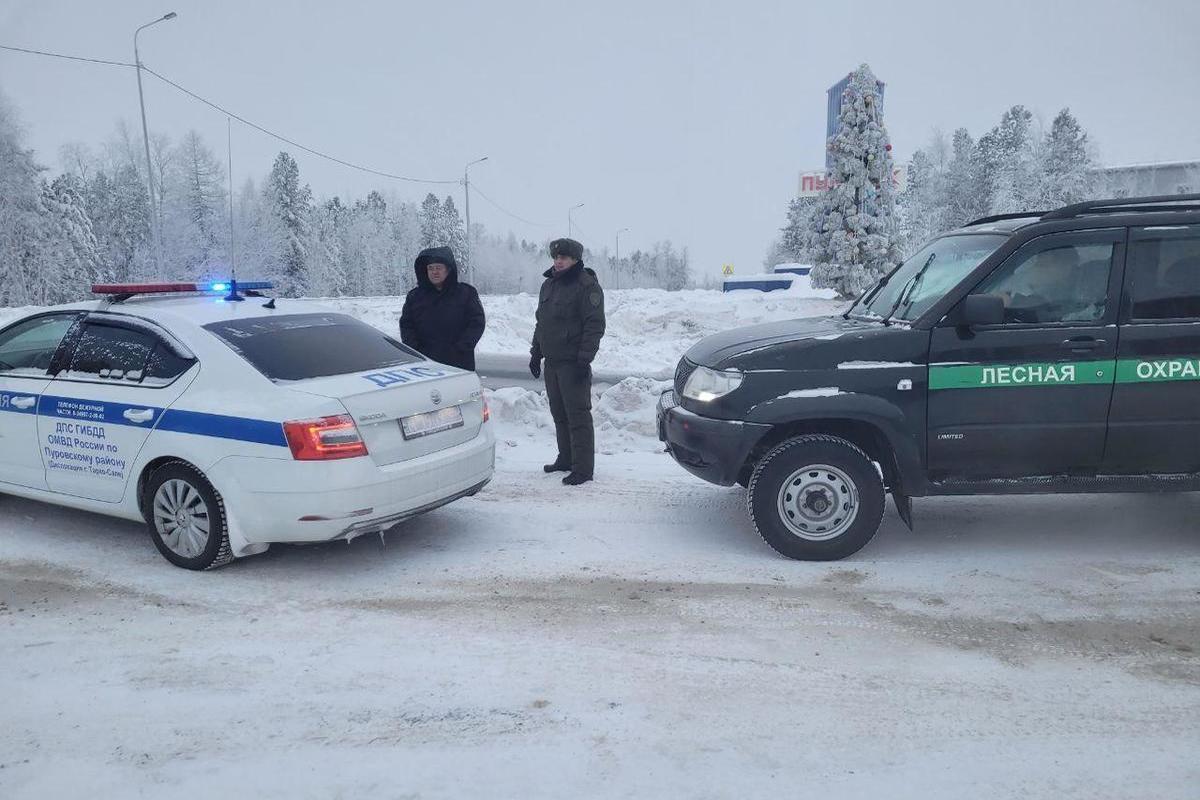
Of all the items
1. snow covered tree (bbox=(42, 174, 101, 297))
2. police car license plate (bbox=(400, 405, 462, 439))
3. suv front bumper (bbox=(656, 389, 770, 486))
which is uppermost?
snow covered tree (bbox=(42, 174, 101, 297))

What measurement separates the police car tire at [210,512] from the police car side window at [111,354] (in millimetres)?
645

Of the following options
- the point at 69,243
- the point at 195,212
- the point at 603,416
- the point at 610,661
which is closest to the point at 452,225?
the point at 195,212

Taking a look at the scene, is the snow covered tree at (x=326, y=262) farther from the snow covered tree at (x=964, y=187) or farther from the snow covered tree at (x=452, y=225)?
the snow covered tree at (x=964, y=187)

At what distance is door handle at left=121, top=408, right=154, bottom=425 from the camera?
16.0 ft

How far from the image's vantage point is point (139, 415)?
4902 millimetres

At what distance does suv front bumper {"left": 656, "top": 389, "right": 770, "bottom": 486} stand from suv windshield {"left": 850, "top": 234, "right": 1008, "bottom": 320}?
128 cm

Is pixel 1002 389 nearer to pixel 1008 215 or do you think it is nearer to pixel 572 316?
pixel 1008 215

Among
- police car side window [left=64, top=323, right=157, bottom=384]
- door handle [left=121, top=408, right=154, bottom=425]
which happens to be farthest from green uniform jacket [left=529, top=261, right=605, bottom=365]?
door handle [left=121, top=408, right=154, bottom=425]

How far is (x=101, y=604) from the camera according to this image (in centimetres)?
445

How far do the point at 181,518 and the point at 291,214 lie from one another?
65780mm

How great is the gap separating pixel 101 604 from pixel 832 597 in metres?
3.94

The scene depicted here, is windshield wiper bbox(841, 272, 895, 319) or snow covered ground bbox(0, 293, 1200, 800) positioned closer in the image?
snow covered ground bbox(0, 293, 1200, 800)

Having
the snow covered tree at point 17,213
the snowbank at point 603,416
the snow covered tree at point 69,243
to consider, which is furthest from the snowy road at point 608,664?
the snow covered tree at point 69,243

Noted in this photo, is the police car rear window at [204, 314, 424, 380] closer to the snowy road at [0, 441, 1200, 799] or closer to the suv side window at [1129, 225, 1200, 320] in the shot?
the snowy road at [0, 441, 1200, 799]
